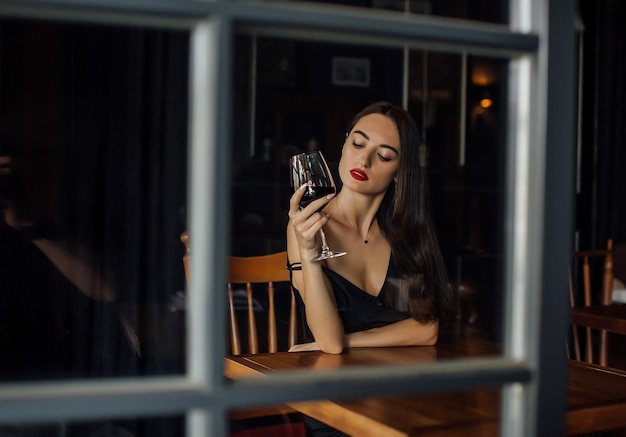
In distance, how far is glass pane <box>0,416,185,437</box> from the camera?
1019 millimetres

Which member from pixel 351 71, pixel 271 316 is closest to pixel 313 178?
pixel 271 316

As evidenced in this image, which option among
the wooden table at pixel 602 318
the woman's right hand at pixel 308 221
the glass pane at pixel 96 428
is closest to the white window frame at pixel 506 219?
the glass pane at pixel 96 428

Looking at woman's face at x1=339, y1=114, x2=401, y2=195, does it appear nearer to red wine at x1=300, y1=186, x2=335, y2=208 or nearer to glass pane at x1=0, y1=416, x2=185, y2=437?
red wine at x1=300, y1=186, x2=335, y2=208

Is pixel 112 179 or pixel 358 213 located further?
pixel 112 179

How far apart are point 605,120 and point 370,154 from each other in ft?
11.6

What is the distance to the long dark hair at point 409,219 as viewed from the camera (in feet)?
7.38

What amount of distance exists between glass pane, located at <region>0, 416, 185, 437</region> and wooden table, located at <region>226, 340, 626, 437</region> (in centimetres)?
26

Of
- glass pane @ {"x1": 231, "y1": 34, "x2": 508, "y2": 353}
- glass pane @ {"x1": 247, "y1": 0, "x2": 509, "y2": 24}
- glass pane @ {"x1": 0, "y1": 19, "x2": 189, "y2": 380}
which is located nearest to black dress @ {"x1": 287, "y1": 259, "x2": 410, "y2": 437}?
glass pane @ {"x1": 0, "y1": 19, "x2": 189, "y2": 380}

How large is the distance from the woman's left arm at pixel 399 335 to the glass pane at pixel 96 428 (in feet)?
1.60

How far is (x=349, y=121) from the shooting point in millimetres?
5844

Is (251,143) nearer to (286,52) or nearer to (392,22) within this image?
(286,52)

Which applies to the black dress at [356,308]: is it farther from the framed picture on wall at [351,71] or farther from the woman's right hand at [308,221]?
the framed picture on wall at [351,71]

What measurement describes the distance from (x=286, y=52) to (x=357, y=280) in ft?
13.1

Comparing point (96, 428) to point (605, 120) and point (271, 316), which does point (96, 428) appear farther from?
point (605, 120)
